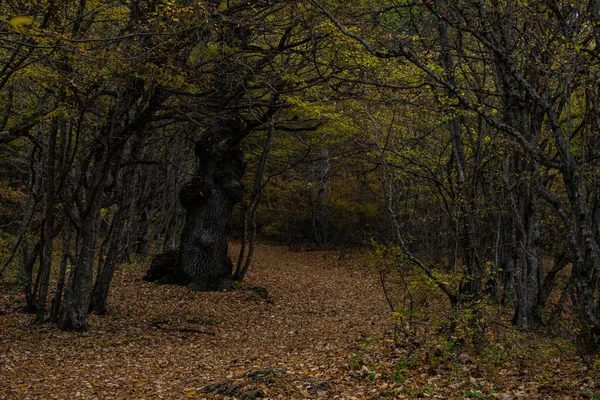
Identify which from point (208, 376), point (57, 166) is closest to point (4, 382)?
point (208, 376)

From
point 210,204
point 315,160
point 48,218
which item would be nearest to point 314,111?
point 315,160

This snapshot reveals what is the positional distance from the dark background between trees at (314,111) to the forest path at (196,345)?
0.93 metres

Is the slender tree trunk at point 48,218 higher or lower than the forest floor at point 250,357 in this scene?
higher

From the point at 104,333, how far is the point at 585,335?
8242mm

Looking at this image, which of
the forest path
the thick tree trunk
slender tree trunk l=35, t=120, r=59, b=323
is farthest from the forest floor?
the thick tree trunk

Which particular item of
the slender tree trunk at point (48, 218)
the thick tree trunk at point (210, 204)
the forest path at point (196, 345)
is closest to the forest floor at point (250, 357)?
the forest path at point (196, 345)

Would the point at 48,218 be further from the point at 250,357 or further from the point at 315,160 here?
the point at 315,160

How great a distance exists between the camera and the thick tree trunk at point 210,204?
13.9 m

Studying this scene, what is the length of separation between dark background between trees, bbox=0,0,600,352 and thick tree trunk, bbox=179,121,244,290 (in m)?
0.04

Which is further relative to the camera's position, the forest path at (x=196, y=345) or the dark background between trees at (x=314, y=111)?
the forest path at (x=196, y=345)

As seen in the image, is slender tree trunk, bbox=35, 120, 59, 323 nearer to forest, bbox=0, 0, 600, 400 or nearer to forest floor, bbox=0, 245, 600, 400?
forest, bbox=0, 0, 600, 400

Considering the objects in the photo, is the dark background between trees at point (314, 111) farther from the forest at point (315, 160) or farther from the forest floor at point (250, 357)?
the forest floor at point (250, 357)

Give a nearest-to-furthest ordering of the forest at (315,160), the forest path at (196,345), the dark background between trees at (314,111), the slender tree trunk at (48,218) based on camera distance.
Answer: the forest at (315,160)
the dark background between trees at (314,111)
the forest path at (196,345)
the slender tree trunk at (48,218)

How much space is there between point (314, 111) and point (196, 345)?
213 inches
